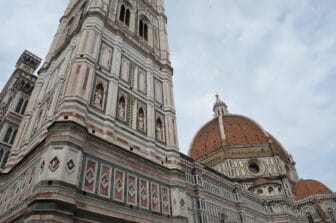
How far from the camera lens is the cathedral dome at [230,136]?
167ft

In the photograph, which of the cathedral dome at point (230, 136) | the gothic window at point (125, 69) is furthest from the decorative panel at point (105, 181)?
the cathedral dome at point (230, 136)

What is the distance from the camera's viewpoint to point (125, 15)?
1767 cm

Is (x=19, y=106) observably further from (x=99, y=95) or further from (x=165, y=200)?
(x=165, y=200)

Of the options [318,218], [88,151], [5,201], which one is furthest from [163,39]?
[318,218]

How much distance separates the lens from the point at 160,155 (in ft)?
40.4

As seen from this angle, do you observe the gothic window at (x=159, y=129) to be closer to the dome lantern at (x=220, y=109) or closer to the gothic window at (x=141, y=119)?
the gothic window at (x=141, y=119)

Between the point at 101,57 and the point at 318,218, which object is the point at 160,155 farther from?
the point at 318,218

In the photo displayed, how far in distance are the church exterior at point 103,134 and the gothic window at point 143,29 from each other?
81 millimetres

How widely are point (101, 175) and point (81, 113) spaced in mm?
2546

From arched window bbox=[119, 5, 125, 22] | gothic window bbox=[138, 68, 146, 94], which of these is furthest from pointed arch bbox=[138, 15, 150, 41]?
gothic window bbox=[138, 68, 146, 94]

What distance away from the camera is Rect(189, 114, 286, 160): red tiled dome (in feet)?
170

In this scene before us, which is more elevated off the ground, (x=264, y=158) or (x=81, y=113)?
(x=264, y=158)

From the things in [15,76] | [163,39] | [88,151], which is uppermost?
[15,76]

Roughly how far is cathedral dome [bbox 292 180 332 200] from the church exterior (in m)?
21.0
